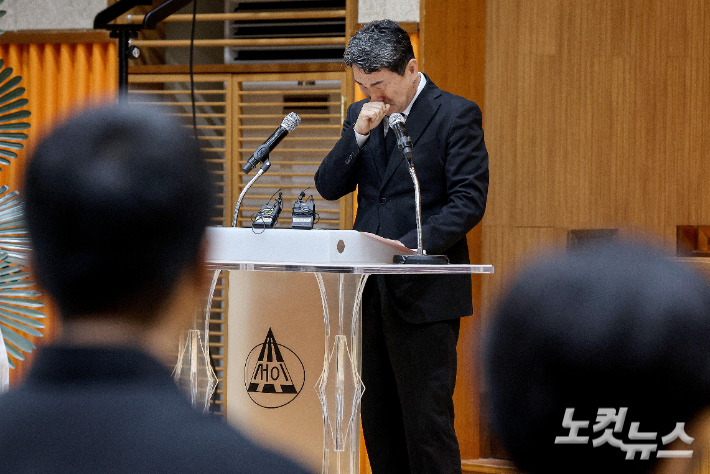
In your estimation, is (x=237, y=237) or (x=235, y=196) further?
(x=235, y=196)

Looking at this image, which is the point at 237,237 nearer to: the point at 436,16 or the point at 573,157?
the point at 436,16

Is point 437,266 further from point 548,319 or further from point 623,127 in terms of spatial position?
point 623,127

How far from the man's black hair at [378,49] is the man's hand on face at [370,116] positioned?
5.2 inches

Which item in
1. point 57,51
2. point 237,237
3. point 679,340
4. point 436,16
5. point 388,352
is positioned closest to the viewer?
point 679,340

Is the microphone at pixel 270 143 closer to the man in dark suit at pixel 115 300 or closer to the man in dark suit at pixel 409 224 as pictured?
the man in dark suit at pixel 409 224

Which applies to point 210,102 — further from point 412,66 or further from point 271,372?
point 271,372

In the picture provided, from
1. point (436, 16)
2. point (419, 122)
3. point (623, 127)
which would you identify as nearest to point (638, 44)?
point (623, 127)

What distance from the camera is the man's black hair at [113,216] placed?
0.64 metres

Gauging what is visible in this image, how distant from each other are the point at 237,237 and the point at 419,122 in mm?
702

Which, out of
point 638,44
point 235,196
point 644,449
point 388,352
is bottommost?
point 388,352

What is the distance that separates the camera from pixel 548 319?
1.58 feet

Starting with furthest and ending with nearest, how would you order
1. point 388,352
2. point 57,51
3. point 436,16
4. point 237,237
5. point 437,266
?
point 57,51 < point 436,16 < point 388,352 < point 237,237 < point 437,266

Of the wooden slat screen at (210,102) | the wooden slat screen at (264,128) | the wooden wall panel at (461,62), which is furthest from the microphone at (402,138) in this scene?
the wooden slat screen at (210,102)

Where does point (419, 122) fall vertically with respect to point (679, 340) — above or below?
above
